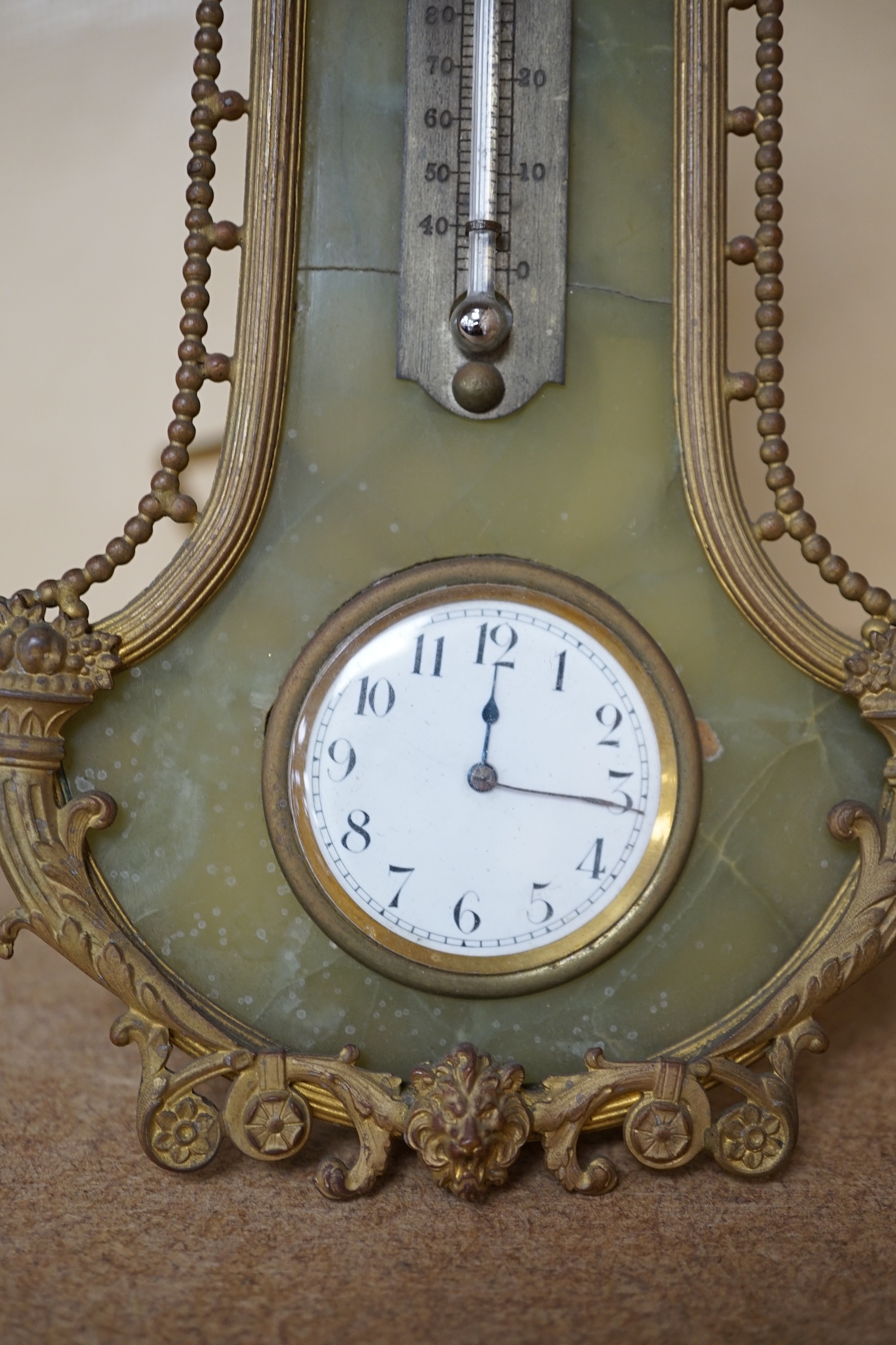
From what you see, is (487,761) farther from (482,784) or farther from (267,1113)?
(267,1113)

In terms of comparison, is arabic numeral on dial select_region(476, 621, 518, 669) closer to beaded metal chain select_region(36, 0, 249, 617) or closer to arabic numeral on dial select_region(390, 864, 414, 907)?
arabic numeral on dial select_region(390, 864, 414, 907)

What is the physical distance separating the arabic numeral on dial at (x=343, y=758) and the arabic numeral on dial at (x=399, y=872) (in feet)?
0.38

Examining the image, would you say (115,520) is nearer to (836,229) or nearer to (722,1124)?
(836,229)

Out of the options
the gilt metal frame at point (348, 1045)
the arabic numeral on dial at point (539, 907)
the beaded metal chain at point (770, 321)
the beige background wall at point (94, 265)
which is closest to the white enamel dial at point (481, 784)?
the arabic numeral on dial at point (539, 907)

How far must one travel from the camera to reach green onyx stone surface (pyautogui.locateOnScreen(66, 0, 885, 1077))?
158cm

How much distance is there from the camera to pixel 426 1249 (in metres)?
1.40

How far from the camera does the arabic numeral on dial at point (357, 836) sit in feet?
5.11

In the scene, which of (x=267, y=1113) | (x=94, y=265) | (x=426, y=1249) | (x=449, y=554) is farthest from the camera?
(x=94, y=265)

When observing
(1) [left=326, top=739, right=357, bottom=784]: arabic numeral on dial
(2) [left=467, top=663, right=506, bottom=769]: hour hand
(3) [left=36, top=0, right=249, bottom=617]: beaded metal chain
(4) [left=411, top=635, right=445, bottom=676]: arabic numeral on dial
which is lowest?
(1) [left=326, top=739, right=357, bottom=784]: arabic numeral on dial

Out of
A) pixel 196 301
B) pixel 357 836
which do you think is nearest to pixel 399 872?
pixel 357 836

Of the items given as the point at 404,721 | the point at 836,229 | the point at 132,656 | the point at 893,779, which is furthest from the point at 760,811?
the point at 836,229

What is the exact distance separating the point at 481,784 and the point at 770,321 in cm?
66

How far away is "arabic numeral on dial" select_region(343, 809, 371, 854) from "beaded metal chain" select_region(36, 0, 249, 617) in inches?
16.1

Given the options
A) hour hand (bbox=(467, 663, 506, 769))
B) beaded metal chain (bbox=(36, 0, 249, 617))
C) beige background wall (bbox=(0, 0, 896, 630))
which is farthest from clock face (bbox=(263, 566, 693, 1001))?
beige background wall (bbox=(0, 0, 896, 630))
